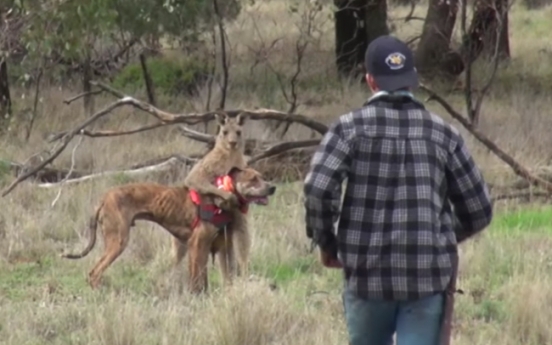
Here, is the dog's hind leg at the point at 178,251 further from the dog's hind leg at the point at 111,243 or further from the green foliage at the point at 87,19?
the green foliage at the point at 87,19

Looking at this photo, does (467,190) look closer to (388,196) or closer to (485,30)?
(388,196)

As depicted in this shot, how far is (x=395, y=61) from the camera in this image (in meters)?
4.89

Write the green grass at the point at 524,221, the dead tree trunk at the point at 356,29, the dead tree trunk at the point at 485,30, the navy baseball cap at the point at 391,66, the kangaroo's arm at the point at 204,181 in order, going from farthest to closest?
1. the dead tree trunk at the point at 356,29
2. the dead tree trunk at the point at 485,30
3. the green grass at the point at 524,221
4. the kangaroo's arm at the point at 204,181
5. the navy baseball cap at the point at 391,66

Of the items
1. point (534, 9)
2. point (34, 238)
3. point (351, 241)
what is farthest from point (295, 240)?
point (534, 9)

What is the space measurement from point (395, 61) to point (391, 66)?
0.03m

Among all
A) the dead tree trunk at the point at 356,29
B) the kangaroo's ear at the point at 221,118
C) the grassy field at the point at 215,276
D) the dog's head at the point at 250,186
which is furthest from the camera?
the dead tree trunk at the point at 356,29

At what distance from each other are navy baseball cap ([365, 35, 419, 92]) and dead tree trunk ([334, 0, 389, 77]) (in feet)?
45.3

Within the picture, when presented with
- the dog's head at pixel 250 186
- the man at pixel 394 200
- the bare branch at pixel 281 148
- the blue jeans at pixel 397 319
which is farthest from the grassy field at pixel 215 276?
the man at pixel 394 200

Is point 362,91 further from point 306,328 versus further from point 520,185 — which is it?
point 306,328

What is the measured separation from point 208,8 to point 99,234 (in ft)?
23.1

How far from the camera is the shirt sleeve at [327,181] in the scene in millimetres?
4770

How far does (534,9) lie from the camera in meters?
37.2

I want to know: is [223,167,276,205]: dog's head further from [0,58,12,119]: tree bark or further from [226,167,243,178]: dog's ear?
[0,58,12,119]: tree bark

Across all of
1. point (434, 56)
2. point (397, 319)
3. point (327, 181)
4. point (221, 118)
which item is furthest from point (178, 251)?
point (434, 56)
